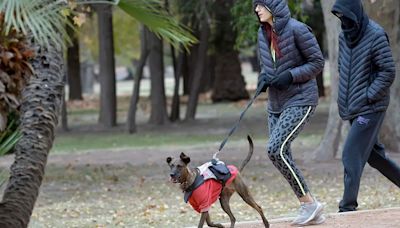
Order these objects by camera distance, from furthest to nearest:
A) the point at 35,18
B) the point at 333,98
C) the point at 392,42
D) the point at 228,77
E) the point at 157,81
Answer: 1. the point at 228,77
2. the point at 157,81
3. the point at 333,98
4. the point at 392,42
5. the point at 35,18

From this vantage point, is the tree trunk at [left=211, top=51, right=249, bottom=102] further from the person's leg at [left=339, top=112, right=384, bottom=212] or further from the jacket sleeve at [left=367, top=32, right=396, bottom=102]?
the jacket sleeve at [left=367, top=32, right=396, bottom=102]

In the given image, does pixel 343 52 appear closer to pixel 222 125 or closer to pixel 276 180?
pixel 276 180

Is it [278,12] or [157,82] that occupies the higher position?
[278,12]

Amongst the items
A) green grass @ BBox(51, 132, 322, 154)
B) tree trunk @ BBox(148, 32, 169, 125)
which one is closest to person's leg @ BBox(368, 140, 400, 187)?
green grass @ BBox(51, 132, 322, 154)

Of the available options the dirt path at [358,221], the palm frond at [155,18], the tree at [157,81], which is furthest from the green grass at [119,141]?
Result: the palm frond at [155,18]

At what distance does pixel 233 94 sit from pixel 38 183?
1330 inches

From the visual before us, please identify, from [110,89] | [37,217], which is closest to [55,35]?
[37,217]

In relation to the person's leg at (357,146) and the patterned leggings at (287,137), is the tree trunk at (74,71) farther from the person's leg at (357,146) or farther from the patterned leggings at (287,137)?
the patterned leggings at (287,137)

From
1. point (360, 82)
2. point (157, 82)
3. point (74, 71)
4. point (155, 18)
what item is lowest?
point (74, 71)

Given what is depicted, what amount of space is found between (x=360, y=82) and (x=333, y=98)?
309 inches

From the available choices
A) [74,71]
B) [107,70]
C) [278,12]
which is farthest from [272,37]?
[74,71]

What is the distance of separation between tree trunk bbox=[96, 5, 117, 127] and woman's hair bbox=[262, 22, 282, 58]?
65.3 ft

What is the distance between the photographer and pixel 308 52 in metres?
8.04

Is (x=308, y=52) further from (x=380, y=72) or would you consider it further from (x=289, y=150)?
(x=380, y=72)
